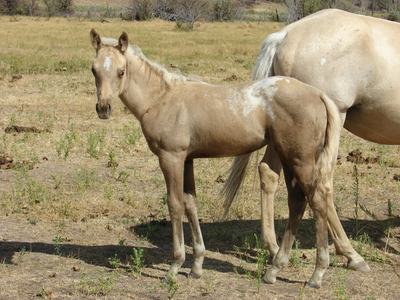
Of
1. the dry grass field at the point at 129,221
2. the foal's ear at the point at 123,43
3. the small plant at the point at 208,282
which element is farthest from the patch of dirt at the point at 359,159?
the foal's ear at the point at 123,43

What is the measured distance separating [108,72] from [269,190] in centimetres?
174

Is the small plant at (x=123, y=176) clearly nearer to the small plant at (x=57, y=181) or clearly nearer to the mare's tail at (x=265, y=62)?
the small plant at (x=57, y=181)

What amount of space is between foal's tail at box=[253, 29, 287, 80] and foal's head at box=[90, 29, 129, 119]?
143 cm

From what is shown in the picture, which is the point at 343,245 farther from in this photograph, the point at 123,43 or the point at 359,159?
the point at 359,159

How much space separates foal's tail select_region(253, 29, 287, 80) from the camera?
4.16 metres

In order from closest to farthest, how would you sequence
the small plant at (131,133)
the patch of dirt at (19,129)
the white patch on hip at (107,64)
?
1. the white patch on hip at (107,64)
2. the small plant at (131,133)
3. the patch of dirt at (19,129)

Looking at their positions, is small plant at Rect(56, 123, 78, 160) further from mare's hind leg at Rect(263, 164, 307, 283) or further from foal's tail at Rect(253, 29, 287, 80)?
mare's hind leg at Rect(263, 164, 307, 283)

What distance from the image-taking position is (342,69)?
3.92m

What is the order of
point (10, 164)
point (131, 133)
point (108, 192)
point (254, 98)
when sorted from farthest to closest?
point (131, 133) < point (10, 164) < point (108, 192) < point (254, 98)

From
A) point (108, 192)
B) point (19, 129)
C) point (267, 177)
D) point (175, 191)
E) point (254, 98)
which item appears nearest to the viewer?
point (254, 98)

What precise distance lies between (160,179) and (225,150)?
262cm

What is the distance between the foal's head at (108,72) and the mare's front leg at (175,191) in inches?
21.1

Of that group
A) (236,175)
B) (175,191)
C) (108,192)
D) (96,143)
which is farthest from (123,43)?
(96,143)

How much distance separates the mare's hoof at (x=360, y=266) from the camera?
3705 mm
